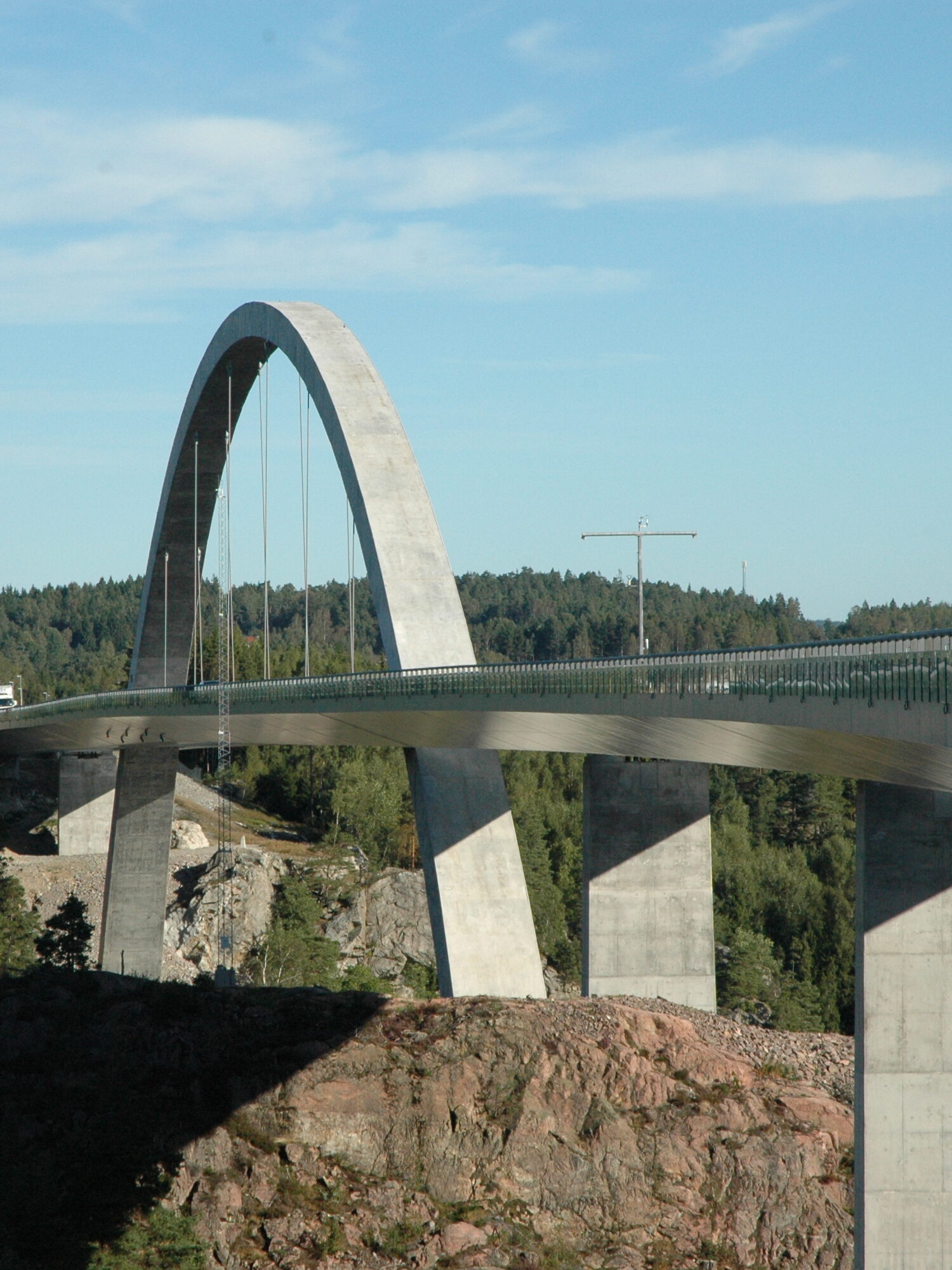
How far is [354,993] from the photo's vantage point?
41.7 meters

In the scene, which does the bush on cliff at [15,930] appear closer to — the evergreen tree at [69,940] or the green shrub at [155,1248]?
the evergreen tree at [69,940]

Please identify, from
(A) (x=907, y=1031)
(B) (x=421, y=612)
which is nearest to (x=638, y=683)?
(A) (x=907, y=1031)

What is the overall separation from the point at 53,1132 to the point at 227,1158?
3981mm

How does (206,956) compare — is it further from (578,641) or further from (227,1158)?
(578,641)

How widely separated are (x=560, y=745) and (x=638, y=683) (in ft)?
25.2

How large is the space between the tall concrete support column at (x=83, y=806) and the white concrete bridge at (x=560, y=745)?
7.52 m

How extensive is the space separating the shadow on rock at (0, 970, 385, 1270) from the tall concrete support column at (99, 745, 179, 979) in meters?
15.9

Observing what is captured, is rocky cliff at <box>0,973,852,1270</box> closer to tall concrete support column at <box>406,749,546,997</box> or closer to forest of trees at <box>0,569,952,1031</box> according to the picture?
tall concrete support column at <box>406,749,546,997</box>

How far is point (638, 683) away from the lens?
25.3 meters

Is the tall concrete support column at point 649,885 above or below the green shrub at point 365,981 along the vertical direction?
above

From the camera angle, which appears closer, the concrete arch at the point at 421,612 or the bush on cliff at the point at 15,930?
the concrete arch at the point at 421,612

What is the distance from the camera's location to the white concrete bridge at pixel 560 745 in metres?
22.1

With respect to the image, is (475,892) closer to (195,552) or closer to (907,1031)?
(907,1031)

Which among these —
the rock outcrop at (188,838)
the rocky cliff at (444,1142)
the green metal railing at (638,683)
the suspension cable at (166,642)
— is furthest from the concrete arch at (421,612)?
the rock outcrop at (188,838)
